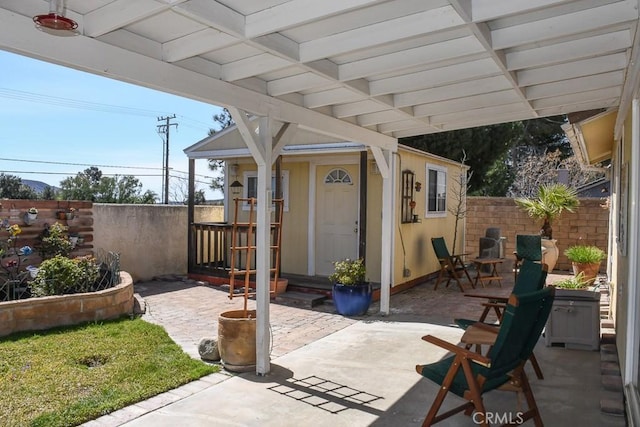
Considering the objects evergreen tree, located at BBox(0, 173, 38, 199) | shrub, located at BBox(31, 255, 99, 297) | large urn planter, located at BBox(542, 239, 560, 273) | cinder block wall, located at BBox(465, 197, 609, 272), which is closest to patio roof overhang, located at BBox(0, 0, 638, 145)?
shrub, located at BBox(31, 255, 99, 297)

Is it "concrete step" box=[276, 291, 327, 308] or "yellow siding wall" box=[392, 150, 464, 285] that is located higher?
"yellow siding wall" box=[392, 150, 464, 285]

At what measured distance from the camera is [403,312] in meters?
6.75

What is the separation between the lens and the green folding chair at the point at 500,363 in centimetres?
282

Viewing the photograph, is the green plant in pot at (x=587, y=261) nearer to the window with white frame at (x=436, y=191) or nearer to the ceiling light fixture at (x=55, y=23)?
the window with white frame at (x=436, y=191)

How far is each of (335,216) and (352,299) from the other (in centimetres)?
240

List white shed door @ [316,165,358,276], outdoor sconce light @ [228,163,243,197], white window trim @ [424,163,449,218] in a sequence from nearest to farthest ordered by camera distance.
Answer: white shed door @ [316,165,358,276], white window trim @ [424,163,449,218], outdoor sconce light @ [228,163,243,197]

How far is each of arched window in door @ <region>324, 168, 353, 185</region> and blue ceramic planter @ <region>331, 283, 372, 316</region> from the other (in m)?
2.46

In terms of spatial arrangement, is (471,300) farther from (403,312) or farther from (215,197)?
(215,197)

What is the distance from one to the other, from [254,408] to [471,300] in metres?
4.97

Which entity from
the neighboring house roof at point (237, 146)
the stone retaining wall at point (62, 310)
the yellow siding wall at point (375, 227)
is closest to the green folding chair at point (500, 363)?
the stone retaining wall at point (62, 310)

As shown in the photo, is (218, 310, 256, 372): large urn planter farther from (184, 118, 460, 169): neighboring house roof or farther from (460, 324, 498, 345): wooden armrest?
(184, 118, 460, 169): neighboring house roof

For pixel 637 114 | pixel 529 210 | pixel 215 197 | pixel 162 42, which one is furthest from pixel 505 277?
pixel 215 197

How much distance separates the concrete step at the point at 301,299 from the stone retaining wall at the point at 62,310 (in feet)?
7.39

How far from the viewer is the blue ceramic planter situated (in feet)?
21.1
